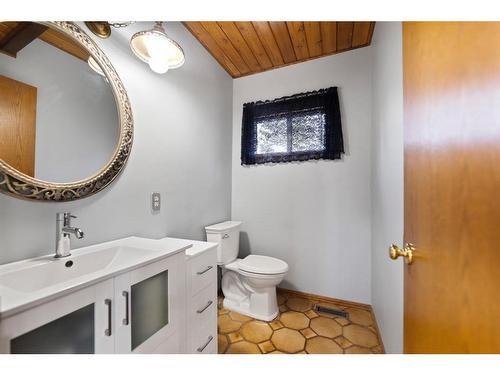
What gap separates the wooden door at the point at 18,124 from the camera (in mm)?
773

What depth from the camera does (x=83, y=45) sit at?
3.21 ft

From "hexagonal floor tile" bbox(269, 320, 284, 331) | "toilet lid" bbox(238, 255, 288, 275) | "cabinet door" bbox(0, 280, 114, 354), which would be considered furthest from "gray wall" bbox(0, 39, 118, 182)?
"hexagonal floor tile" bbox(269, 320, 284, 331)

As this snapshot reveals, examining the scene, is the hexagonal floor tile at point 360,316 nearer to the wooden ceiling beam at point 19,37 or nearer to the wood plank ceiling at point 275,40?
the wood plank ceiling at point 275,40

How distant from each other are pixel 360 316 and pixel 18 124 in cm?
255

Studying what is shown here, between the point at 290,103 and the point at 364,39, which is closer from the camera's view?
the point at 364,39

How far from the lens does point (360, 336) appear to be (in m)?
1.50

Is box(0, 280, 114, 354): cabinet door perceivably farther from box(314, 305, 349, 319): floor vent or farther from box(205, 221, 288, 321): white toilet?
box(314, 305, 349, 319): floor vent

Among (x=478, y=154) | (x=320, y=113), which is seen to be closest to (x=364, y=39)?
(x=320, y=113)

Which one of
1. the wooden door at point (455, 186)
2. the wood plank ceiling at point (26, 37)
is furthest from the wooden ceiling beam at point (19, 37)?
the wooden door at point (455, 186)

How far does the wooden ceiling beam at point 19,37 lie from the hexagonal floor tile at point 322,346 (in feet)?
7.31

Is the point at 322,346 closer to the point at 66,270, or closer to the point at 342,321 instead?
the point at 342,321
